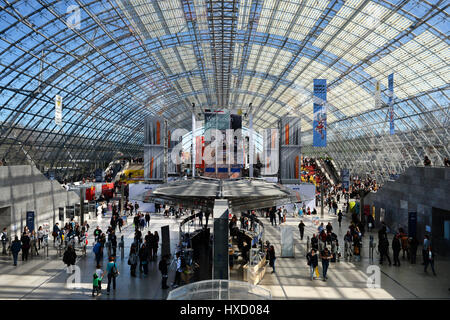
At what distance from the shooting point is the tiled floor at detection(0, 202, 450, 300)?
38.5 ft

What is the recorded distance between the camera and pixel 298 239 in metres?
21.7

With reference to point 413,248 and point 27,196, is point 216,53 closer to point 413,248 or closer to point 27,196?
point 27,196

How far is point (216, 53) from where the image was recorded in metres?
41.8

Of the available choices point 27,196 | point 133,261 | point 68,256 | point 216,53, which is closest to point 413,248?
point 133,261

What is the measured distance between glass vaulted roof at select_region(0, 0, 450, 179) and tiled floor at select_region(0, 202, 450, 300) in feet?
54.0

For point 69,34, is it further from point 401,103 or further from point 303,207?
point 401,103

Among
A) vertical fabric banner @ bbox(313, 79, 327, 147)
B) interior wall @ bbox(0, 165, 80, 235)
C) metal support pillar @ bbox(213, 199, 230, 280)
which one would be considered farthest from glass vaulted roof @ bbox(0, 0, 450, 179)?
metal support pillar @ bbox(213, 199, 230, 280)

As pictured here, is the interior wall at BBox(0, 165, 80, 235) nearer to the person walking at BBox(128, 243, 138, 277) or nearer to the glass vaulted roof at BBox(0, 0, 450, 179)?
the glass vaulted roof at BBox(0, 0, 450, 179)

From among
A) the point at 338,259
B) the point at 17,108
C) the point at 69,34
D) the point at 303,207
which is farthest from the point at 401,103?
the point at 17,108

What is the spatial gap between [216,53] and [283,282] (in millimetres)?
33399

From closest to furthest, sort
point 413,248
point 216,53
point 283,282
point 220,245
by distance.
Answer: point 220,245 < point 283,282 < point 413,248 < point 216,53

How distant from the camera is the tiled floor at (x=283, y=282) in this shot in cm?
1173

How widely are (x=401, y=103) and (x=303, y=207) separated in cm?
1670

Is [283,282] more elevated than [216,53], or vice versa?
[216,53]
